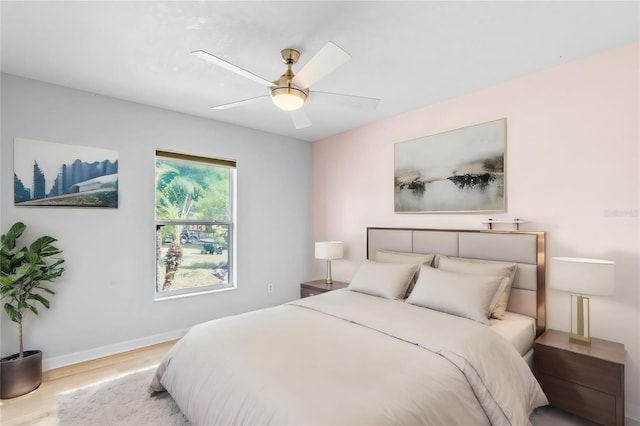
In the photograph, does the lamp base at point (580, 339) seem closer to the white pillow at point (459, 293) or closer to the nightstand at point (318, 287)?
the white pillow at point (459, 293)

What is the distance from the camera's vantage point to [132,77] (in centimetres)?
268

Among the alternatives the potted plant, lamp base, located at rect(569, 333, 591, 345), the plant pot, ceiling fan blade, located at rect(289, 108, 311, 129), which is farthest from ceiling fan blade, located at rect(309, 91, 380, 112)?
the plant pot

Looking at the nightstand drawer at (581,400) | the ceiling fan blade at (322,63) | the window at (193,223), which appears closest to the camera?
the ceiling fan blade at (322,63)

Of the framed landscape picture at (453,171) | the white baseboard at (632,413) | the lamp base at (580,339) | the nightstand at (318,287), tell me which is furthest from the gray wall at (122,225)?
the white baseboard at (632,413)

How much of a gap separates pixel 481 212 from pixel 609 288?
1112 mm

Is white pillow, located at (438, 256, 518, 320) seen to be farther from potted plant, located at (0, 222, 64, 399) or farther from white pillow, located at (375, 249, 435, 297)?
potted plant, located at (0, 222, 64, 399)

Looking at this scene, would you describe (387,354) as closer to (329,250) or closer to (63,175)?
(329,250)

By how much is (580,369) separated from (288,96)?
260 centimetres

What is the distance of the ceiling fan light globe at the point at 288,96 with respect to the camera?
2033mm

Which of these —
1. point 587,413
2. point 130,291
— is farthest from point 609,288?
point 130,291

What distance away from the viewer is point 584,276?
2090 millimetres

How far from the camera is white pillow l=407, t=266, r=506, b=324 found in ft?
7.52

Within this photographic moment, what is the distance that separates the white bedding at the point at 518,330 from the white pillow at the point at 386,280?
75 cm

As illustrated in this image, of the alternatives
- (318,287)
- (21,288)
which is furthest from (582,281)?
(21,288)
